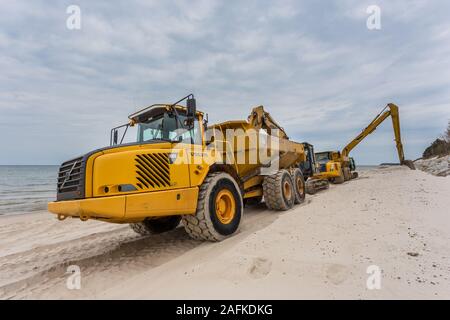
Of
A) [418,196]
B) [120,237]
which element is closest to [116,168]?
[120,237]

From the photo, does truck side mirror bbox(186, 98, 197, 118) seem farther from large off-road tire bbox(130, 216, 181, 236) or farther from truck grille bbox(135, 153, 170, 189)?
large off-road tire bbox(130, 216, 181, 236)

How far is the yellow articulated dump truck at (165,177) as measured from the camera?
3561 millimetres

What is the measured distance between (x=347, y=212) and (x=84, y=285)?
5345 mm

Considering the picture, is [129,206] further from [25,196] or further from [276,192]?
[25,196]

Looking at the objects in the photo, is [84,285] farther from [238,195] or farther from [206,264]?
[238,195]

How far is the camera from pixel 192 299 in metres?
2.64

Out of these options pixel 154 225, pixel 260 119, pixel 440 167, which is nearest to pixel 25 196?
pixel 154 225

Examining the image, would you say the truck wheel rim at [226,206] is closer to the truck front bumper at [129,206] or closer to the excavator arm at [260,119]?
the truck front bumper at [129,206]

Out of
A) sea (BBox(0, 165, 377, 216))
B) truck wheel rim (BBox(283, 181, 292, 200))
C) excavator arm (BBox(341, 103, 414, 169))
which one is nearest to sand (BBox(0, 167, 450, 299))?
truck wheel rim (BBox(283, 181, 292, 200))

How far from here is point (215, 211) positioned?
15.2 ft

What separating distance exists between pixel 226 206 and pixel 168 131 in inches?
73.9

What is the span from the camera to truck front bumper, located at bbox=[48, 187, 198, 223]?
Answer: 337cm

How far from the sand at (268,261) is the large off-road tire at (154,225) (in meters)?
0.22

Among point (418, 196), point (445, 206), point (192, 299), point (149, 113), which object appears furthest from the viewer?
point (418, 196)
